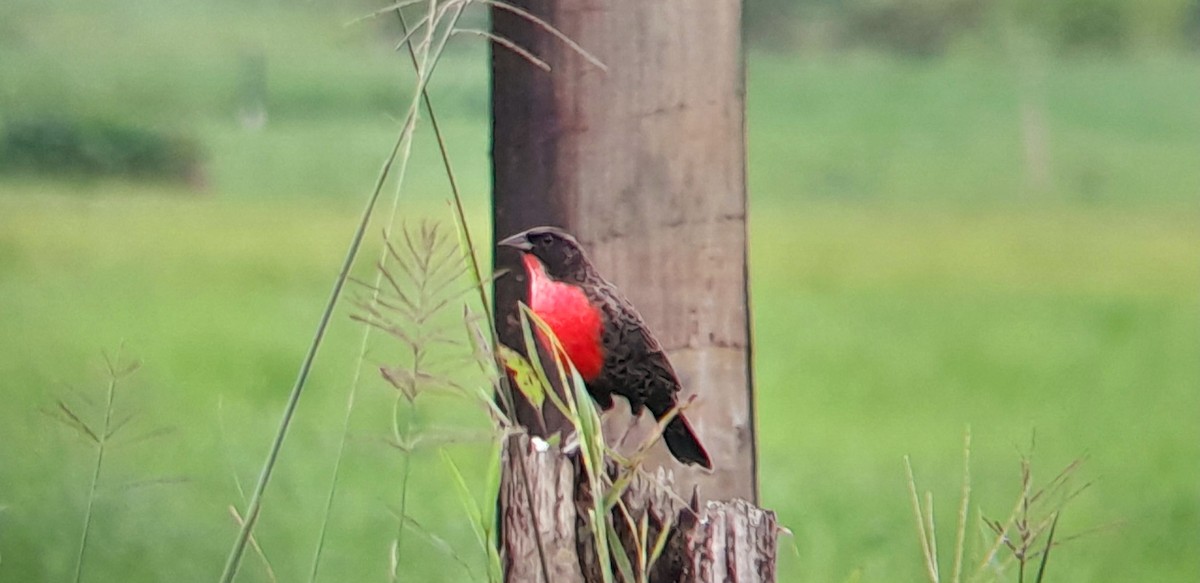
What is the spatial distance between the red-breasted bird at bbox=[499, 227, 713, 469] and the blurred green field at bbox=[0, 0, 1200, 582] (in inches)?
9.2

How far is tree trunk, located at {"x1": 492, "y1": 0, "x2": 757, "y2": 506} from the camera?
135cm

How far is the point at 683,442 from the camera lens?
138 cm

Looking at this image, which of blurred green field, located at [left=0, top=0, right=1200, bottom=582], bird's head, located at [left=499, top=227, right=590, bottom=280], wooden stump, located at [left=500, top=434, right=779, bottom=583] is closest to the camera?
wooden stump, located at [left=500, top=434, right=779, bottom=583]

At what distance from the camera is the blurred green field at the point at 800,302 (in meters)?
1.48

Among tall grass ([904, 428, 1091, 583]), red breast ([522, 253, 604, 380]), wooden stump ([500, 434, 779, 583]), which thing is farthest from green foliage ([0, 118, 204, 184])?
tall grass ([904, 428, 1091, 583])

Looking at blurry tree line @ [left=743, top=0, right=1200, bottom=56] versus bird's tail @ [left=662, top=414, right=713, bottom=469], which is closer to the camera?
bird's tail @ [left=662, top=414, right=713, bottom=469]

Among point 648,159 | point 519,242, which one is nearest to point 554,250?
point 519,242

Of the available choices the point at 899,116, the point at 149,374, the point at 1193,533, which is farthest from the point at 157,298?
the point at 1193,533

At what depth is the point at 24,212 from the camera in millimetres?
1527

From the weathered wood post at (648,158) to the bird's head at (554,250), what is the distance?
0.04 metres

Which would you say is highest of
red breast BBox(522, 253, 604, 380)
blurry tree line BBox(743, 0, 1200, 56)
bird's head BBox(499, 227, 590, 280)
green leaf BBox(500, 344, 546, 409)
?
blurry tree line BBox(743, 0, 1200, 56)

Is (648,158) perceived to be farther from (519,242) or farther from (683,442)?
(683,442)

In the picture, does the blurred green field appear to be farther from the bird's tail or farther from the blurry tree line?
the bird's tail

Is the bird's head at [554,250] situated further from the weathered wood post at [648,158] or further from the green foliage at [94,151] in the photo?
the green foliage at [94,151]
